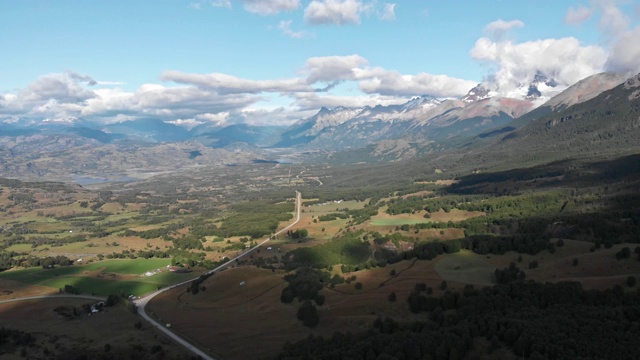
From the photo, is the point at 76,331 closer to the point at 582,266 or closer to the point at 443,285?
the point at 443,285

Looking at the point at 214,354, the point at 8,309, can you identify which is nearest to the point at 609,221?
the point at 214,354

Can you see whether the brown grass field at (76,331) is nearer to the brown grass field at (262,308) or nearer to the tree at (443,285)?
Result: the brown grass field at (262,308)

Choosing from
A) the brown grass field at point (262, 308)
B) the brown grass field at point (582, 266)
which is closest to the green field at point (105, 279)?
the brown grass field at point (262, 308)

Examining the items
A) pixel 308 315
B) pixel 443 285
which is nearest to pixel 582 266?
pixel 443 285

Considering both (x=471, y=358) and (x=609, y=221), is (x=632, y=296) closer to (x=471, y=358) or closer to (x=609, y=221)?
(x=471, y=358)

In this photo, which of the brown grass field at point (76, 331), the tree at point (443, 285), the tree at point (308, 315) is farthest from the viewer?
the tree at point (443, 285)
